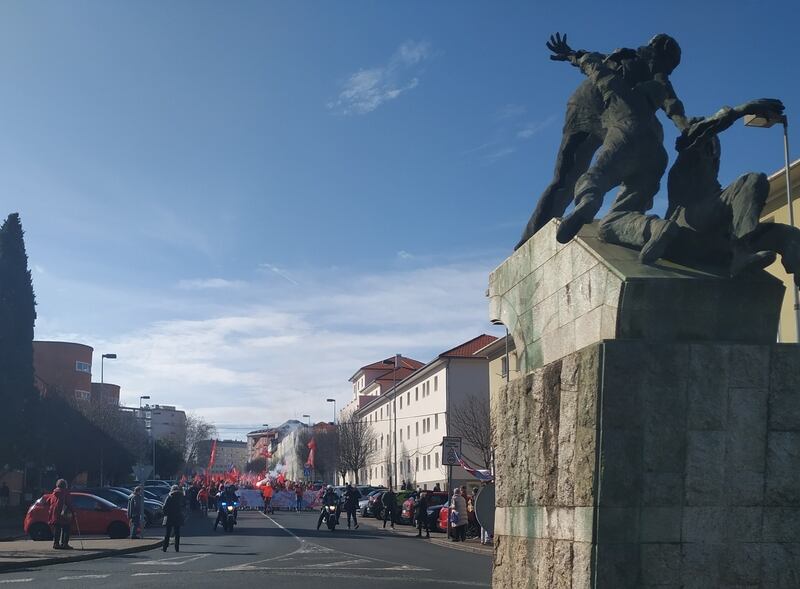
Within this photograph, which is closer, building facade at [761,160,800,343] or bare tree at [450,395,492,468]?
building facade at [761,160,800,343]

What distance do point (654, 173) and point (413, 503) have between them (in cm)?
3289

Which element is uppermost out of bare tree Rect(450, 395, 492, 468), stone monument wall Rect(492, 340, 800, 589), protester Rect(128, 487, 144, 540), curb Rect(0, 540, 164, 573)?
bare tree Rect(450, 395, 492, 468)

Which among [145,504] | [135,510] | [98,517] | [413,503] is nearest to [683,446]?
[135,510]

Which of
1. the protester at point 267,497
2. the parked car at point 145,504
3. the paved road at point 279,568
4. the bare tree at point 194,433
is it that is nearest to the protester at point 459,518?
the paved road at point 279,568

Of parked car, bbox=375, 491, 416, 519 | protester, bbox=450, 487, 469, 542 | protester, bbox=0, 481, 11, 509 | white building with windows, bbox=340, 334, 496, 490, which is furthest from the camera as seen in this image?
white building with windows, bbox=340, 334, 496, 490

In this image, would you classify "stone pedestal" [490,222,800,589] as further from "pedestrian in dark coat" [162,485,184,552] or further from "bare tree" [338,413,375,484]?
"bare tree" [338,413,375,484]

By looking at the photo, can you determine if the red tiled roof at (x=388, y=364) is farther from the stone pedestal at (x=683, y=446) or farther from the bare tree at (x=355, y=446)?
the stone pedestal at (x=683, y=446)

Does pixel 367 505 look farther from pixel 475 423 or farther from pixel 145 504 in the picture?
pixel 145 504

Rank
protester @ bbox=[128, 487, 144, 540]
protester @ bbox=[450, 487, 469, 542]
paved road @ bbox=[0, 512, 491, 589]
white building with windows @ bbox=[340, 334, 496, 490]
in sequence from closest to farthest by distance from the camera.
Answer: paved road @ bbox=[0, 512, 491, 589] → protester @ bbox=[128, 487, 144, 540] → protester @ bbox=[450, 487, 469, 542] → white building with windows @ bbox=[340, 334, 496, 490]

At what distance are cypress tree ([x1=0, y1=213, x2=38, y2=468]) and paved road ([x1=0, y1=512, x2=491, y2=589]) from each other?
23.7m

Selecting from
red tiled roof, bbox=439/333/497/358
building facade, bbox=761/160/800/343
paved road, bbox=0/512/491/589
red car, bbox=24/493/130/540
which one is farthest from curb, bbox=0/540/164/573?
red tiled roof, bbox=439/333/497/358

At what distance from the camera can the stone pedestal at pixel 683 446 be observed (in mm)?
5406

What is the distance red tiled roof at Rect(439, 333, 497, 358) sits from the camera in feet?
214

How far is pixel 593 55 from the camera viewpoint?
23.7 ft
